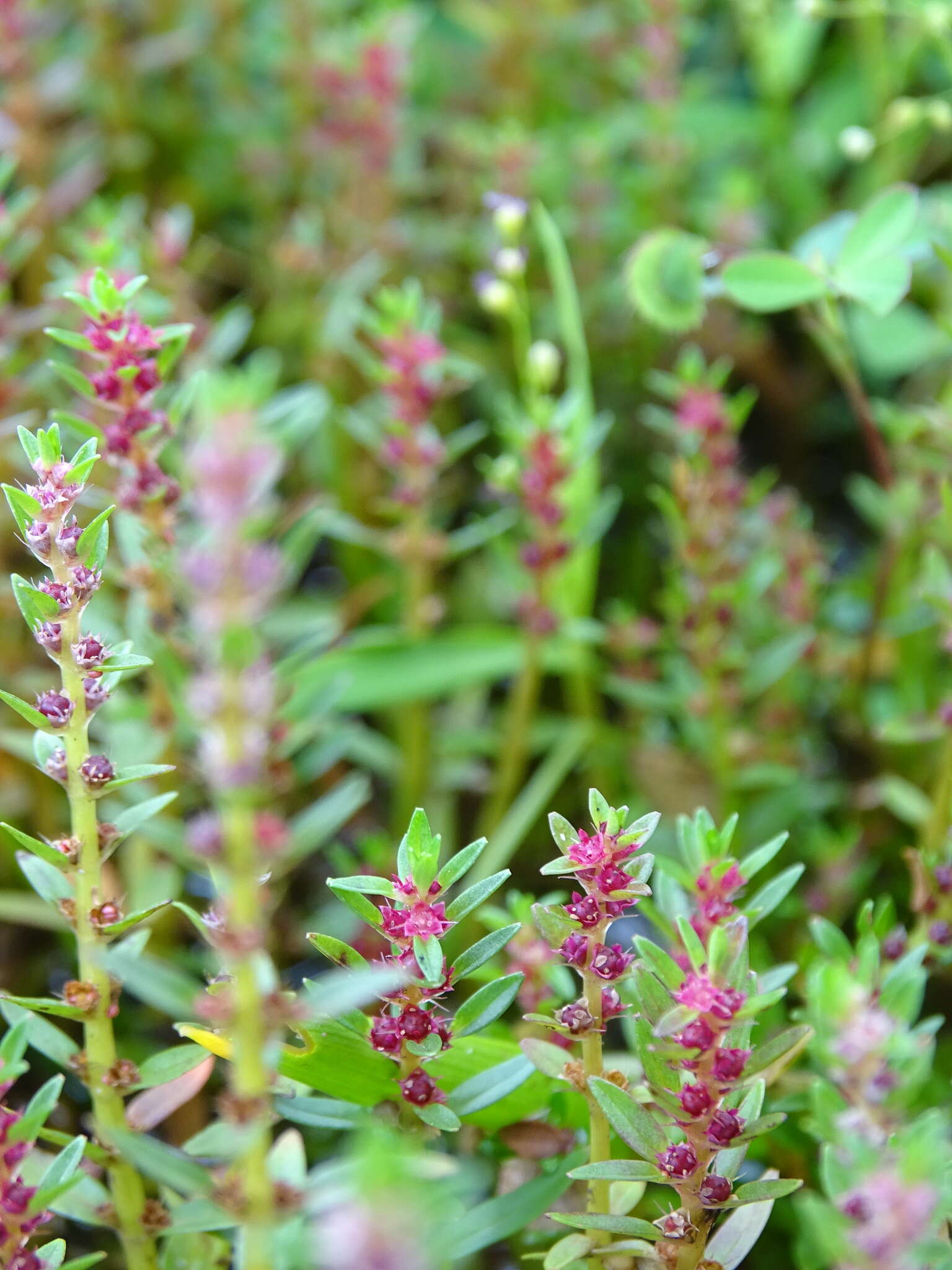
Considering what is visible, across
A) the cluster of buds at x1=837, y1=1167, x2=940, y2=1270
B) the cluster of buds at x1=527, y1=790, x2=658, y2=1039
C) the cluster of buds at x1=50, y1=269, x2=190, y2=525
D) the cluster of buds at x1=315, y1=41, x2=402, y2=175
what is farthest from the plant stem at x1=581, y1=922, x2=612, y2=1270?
the cluster of buds at x1=315, y1=41, x2=402, y2=175

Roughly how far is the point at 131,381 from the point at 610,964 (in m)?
0.43

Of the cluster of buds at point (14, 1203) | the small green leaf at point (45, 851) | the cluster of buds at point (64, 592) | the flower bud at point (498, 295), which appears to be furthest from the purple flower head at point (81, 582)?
the flower bud at point (498, 295)

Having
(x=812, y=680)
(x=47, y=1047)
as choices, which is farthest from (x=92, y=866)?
(x=812, y=680)

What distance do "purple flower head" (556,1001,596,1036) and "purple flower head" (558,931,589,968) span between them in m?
0.02

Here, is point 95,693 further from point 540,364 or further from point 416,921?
point 540,364

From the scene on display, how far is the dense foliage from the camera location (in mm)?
522

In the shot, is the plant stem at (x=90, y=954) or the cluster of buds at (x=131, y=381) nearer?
the plant stem at (x=90, y=954)

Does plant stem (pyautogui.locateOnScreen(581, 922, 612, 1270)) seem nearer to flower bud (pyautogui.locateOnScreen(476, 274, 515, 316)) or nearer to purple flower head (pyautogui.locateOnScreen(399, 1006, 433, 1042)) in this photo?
purple flower head (pyautogui.locateOnScreen(399, 1006, 433, 1042))

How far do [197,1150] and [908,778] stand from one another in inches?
29.8

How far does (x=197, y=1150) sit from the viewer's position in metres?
0.59

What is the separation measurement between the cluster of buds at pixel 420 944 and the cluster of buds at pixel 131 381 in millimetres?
311

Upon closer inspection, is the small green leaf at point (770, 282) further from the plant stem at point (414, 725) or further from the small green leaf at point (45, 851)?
the small green leaf at point (45, 851)

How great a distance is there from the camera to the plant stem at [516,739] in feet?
3.57

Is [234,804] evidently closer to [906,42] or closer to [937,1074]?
[937,1074]
